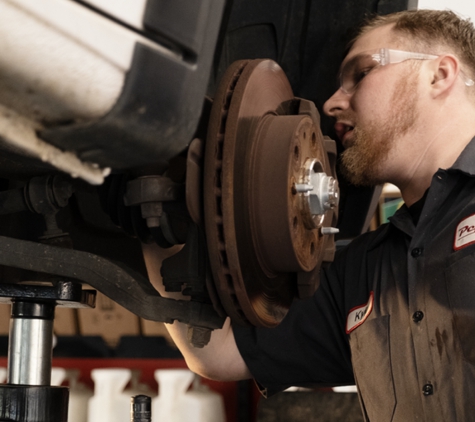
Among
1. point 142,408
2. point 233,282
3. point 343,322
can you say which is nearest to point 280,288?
point 233,282

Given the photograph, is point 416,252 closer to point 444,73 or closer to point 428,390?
point 428,390

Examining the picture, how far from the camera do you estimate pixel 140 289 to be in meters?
0.65

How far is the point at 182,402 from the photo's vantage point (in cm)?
183

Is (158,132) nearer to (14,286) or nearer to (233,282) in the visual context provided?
(233,282)

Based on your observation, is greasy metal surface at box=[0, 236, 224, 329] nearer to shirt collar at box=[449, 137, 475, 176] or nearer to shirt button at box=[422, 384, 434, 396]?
shirt button at box=[422, 384, 434, 396]

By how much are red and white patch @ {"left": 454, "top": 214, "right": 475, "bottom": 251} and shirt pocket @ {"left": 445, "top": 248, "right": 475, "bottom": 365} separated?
0.05 feet

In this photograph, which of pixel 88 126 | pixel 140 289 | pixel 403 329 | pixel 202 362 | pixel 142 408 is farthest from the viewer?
pixel 202 362

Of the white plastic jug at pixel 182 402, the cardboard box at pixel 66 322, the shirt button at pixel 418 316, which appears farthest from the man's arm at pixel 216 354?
the cardboard box at pixel 66 322

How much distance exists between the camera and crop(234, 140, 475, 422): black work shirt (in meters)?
0.92

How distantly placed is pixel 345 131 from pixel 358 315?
333 mm

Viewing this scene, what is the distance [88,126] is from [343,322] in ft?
2.81

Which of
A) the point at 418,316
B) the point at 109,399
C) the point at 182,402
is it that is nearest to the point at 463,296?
the point at 418,316

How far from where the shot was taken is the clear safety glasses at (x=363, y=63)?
112 centimetres

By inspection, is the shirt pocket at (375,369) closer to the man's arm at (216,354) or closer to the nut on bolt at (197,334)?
the man's arm at (216,354)
